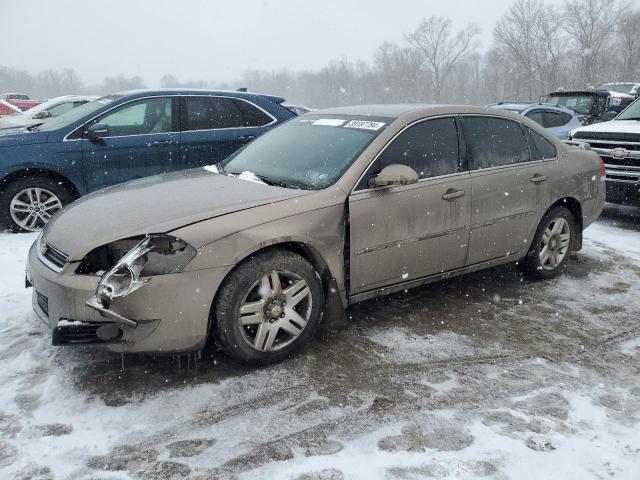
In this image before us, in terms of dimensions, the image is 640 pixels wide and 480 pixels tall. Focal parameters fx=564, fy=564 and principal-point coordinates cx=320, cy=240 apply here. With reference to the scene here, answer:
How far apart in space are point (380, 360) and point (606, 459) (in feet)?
4.55

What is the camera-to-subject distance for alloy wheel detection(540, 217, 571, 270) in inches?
201

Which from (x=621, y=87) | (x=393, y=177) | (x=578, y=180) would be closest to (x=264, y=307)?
(x=393, y=177)

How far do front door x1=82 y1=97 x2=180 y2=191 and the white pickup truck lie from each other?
567 centimetres

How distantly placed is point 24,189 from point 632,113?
856 cm

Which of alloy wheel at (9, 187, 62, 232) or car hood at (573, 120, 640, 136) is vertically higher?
car hood at (573, 120, 640, 136)

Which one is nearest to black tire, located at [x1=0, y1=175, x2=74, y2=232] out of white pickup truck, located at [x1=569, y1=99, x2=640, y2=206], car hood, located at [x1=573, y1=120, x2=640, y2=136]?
white pickup truck, located at [x1=569, y1=99, x2=640, y2=206]

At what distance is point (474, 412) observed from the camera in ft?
9.91

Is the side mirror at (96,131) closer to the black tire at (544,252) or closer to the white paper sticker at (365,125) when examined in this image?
the white paper sticker at (365,125)

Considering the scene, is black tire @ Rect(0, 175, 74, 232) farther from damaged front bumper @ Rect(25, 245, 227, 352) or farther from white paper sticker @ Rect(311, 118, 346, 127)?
damaged front bumper @ Rect(25, 245, 227, 352)

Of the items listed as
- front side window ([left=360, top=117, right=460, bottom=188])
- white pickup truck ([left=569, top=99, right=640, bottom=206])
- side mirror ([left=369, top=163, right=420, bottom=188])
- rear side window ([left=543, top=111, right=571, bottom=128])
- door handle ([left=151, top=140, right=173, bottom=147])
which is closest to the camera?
side mirror ([left=369, top=163, right=420, bottom=188])

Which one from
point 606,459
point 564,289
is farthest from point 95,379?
point 564,289

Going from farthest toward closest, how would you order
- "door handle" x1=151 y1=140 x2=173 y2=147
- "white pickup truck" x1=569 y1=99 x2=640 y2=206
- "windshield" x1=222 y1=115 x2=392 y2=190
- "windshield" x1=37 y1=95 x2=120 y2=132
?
"white pickup truck" x1=569 y1=99 x2=640 y2=206 < "door handle" x1=151 y1=140 x2=173 y2=147 < "windshield" x1=37 y1=95 x2=120 y2=132 < "windshield" x1=222 y1=115 x2=392 y2=190

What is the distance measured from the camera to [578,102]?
1521 centimetres

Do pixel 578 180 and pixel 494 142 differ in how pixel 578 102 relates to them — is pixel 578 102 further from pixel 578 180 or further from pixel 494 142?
pixel 494 142
